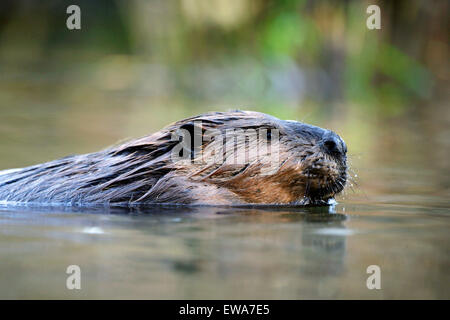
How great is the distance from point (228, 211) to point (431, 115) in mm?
9278

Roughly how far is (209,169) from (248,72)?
476 inches

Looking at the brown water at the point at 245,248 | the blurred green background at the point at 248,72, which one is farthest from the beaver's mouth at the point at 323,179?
the blurred green background at the point at 248,72

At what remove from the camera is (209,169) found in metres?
4.57

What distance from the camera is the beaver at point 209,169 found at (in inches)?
181

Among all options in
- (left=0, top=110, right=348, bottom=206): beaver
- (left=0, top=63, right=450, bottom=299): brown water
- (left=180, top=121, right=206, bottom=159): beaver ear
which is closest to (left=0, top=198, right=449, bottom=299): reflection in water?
(left=0, top=63, right=450, bottom=299): brown water

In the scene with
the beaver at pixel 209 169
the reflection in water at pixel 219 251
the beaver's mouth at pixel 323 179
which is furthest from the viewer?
the beaver's mouth at pixel 323 179

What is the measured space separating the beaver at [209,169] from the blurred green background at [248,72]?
487 cm

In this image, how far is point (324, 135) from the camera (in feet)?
15.6

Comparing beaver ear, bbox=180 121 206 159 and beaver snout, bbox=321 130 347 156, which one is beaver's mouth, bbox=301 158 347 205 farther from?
beaver ear, bbox=180 121 206 159

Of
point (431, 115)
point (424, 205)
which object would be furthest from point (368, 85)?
point (424, 205)

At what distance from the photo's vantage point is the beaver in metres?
4.59

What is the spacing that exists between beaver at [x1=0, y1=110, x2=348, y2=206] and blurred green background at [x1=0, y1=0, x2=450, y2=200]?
4.87 metres

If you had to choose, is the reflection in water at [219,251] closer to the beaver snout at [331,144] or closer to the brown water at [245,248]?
the brown water at [245,248]
